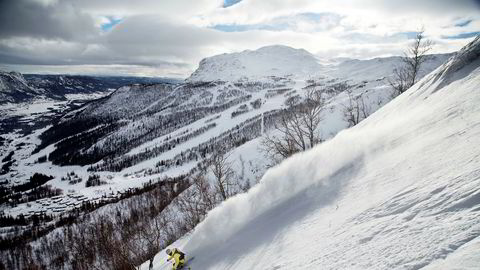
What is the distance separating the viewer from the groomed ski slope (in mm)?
4531

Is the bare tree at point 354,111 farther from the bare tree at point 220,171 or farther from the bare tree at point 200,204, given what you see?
the bare tree at point 200,204

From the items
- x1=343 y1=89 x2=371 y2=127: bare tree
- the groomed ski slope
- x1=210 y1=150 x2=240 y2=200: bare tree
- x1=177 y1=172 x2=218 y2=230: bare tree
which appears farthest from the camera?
x1=343 y1=89 x2=371 y2=127: bare tree

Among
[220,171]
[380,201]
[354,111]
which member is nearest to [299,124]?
[220,171]

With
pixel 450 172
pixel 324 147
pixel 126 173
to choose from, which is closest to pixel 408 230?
pixel 450 172

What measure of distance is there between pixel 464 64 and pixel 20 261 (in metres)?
120

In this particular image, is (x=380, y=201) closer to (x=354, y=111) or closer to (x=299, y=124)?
(x=299, y=124)

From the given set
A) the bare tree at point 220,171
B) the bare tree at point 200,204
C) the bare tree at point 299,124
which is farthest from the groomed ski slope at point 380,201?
the bare tree at point 220,171

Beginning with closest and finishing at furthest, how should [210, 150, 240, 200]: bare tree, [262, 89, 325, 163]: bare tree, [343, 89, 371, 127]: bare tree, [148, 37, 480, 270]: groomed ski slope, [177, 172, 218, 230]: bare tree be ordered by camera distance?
[148, 37, 480, 270]: groomed ski slope → [262, 89, 325, 163]: bare tree → [177, 172, 218, 230]: bare tree → [210, 150, 240, 200]: bare tree → [343, 89, 371, 127]: bare tree

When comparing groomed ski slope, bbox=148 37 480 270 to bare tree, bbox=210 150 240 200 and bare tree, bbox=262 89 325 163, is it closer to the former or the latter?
bare tree, bbox=262 89 325 163

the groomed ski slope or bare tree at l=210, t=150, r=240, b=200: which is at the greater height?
the groomed ski slope

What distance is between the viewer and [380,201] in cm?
648

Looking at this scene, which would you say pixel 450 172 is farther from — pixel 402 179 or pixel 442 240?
pixel 442 240

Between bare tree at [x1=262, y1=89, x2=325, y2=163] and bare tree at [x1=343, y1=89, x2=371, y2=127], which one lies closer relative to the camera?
bare tree at [x1=262, y1=89, x2=325, y2=163]

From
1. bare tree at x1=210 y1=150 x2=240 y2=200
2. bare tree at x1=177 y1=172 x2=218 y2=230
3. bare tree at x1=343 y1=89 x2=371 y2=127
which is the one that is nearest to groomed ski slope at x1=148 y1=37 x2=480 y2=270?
bare tree at x1=177 y1=172 x2=218 y2=230
